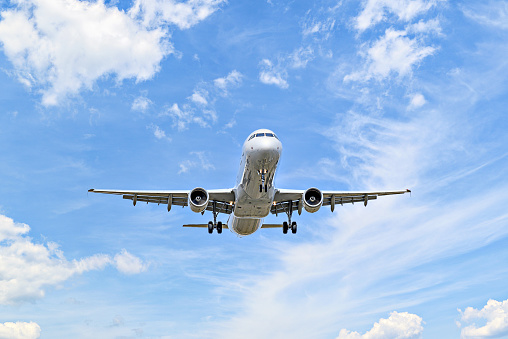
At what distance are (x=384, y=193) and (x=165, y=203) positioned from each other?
58.7 ft

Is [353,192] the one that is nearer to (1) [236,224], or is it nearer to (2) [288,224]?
(2) [288,224]

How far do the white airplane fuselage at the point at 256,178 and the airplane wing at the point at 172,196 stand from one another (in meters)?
1.19

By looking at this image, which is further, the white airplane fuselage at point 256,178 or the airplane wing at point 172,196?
the airplane wing at point 172,196

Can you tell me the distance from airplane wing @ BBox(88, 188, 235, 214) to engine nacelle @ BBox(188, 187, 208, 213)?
46.5 inches

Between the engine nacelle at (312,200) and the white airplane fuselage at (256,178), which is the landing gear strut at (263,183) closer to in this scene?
the white airplane fuselage at (256,178)

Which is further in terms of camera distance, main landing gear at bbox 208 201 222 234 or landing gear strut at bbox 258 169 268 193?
main landing gear at bbox 208 201 222 234

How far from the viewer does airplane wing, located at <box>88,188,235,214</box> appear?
37094 millimetres

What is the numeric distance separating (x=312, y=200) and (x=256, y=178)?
5.36 m

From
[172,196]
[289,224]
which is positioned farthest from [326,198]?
[172,196]

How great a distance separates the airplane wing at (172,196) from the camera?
37.1 m

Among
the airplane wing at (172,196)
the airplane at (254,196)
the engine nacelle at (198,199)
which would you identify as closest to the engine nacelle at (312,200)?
the airplane at (254,196)

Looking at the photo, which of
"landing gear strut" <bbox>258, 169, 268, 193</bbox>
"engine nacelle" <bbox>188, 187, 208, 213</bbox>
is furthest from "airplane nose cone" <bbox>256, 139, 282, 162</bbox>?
"engine nacelle" <bbox>188, 187, 208, 213</bbox>

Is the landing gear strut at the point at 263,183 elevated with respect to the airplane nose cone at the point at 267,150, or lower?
lower

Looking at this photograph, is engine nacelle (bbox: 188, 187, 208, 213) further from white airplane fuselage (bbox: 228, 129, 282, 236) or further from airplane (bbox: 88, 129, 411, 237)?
white airplane fuselage (bbox: 228, 129, 282, 236)
